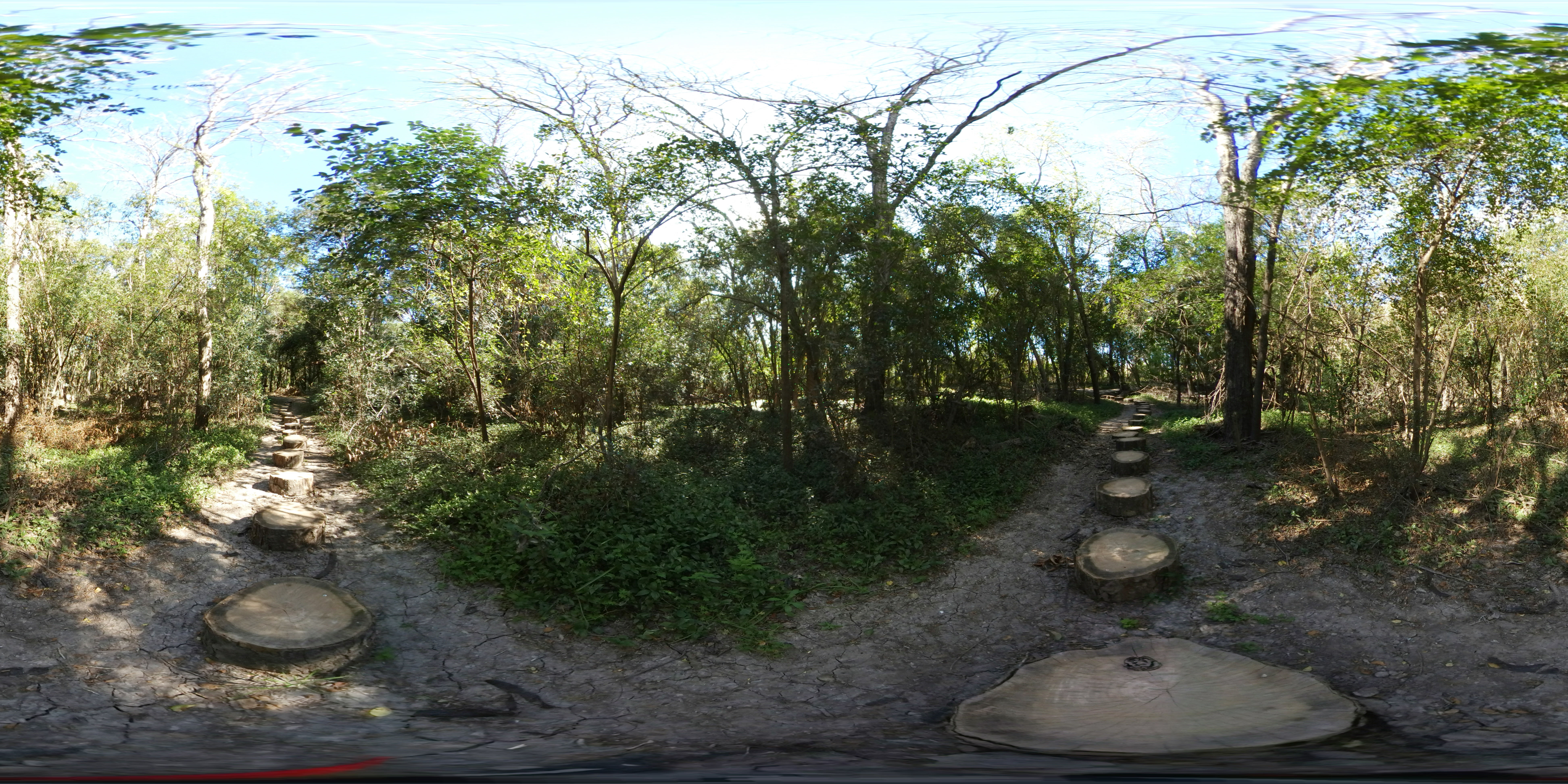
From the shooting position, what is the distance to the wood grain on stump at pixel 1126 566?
17.5 feet

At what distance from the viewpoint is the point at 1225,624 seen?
494 centimetres

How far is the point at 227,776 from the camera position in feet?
5.82

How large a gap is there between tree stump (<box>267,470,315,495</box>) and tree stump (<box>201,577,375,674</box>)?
8.19ft

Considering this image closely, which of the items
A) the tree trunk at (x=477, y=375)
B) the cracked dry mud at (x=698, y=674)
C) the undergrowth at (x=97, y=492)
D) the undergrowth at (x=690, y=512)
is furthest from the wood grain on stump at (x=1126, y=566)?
the undergrowth at (x=97, y=492)

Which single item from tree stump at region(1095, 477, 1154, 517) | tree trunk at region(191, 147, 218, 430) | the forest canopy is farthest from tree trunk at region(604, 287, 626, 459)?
tree stump at region(1095, 477, 1154, 517)

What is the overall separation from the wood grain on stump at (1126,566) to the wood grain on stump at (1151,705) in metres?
1.07

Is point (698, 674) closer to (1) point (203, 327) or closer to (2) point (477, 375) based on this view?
(2) point (477, 375)

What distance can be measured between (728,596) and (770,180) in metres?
3.90

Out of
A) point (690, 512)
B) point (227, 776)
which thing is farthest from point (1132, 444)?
point (227, 776)

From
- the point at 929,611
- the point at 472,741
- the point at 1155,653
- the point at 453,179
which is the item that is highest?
the point at 453,179

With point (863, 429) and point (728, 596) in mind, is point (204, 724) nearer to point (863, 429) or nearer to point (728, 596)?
point (728, 596)

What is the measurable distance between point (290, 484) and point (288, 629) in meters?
3.19

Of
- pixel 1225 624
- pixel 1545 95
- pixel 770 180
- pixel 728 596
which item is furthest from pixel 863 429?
pixel 1545 95

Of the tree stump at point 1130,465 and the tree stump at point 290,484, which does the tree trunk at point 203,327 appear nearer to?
the tree stump at point 290,484
